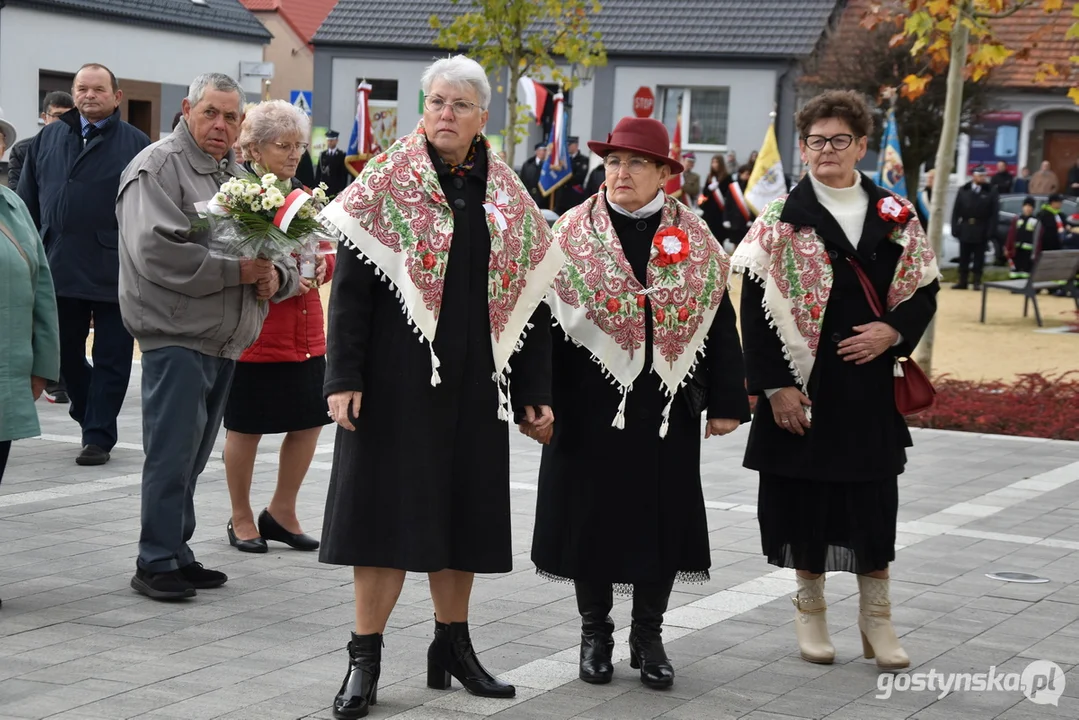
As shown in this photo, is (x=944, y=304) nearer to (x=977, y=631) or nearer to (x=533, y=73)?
(x=533, y=73)

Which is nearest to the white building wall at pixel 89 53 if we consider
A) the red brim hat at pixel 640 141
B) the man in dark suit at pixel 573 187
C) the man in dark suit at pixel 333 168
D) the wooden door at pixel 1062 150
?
the man in dark suit at pixel 333 168

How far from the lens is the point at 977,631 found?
6.00 m

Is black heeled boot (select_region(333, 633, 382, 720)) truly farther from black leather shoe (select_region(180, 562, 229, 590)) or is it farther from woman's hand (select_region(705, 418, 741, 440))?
black leather shoe (select_region(180, 562, 229, 590))

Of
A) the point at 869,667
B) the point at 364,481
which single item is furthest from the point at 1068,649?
the point at 364,481

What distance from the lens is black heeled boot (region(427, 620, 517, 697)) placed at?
Result: 4961mm

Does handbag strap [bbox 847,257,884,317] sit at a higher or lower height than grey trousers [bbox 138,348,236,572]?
higher

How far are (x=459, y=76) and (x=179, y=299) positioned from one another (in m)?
1.78

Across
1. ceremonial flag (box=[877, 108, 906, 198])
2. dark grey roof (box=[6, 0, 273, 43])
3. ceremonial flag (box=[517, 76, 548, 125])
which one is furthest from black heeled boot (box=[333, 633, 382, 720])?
dark grey roof (box=[6, 0, 273, 43])

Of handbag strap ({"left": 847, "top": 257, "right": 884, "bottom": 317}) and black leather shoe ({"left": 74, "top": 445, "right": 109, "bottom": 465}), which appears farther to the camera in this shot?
black leather shoe ({"left": 74, "top": 445, "right": 109, "bottom": 465})

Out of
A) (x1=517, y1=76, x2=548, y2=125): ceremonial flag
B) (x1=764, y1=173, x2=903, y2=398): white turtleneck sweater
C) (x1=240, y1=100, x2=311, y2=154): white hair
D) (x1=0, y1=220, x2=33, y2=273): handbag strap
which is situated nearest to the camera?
(x1=764, y1=173, x2=903, y2=398): white turtleneck sweater

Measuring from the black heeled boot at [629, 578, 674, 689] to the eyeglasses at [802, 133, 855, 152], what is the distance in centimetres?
163

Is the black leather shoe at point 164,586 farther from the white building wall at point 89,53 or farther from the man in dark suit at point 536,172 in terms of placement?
the man in dark suit at point 536,172

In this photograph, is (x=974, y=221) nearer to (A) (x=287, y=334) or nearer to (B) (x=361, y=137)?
(B) (x=361, y=137)

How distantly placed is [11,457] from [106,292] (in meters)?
1.12
